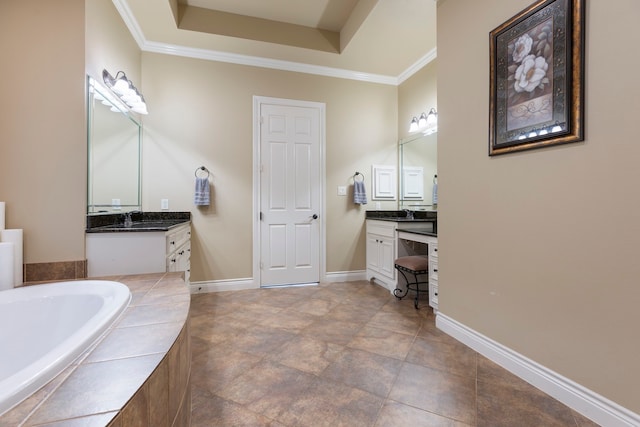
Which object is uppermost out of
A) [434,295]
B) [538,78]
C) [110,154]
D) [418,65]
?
[418,65]

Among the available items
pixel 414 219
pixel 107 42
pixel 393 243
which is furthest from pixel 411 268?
pixel 107 42

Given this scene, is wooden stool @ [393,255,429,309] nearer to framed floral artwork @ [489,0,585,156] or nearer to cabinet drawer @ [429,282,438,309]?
cabinet drawer @ [429,282,438,309]

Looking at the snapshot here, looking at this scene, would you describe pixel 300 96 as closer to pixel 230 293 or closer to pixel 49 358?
pixel 230 293

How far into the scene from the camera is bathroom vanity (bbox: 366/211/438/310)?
271cm

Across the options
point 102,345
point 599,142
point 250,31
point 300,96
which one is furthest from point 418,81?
point 102,345

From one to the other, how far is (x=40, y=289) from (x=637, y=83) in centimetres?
297

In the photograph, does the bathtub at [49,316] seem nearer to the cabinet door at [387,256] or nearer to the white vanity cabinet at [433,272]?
the white vanity cabinet at [433,272]

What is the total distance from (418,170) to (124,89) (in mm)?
3078

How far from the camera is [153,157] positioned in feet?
10.1

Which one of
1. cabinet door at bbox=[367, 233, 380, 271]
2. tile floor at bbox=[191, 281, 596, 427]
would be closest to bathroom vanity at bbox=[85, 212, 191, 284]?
tile floor at bbox=[191, 281, 596, 427]

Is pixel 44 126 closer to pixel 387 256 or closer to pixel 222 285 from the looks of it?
pixel 222 285

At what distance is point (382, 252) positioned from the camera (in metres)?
3.37

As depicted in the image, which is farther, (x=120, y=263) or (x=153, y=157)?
(x=153, y=157)

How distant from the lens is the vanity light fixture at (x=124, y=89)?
2.22 m
